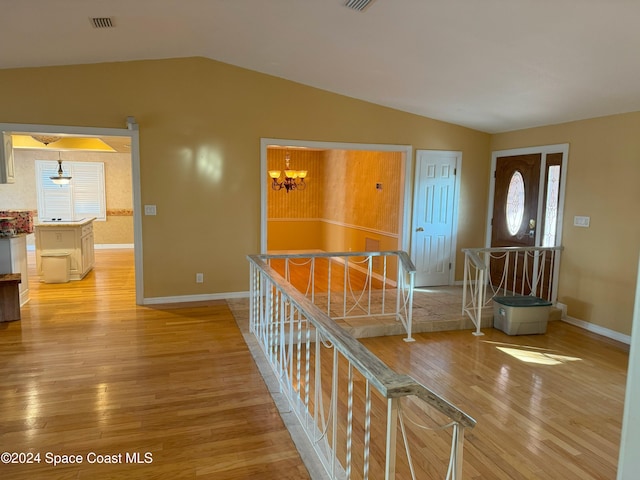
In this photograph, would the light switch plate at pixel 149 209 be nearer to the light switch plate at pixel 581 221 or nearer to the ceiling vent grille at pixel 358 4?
the ceiling vent grille at pixel 358 4

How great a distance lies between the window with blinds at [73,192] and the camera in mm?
9508

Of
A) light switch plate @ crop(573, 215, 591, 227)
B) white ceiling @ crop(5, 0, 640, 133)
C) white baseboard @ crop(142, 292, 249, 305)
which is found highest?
white ceiling @ crop(5, 0, 640, 133)

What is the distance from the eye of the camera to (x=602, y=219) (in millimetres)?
4805

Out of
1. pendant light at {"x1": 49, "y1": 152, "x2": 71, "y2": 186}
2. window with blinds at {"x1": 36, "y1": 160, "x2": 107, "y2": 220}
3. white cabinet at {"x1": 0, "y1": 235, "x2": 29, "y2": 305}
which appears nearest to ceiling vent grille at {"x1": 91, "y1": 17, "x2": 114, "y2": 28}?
white cabinet at {"x1": 0, "y1": 235, "x2": 29, "y2": 305}

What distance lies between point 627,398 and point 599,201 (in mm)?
4818

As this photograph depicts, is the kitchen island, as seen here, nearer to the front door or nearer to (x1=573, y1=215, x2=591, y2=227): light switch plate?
the front door

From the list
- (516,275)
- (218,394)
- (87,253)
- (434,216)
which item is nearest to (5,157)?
(87,253)

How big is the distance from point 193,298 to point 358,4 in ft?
12.9

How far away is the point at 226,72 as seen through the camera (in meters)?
5.25

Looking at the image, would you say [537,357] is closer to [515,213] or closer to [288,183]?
[515,213]

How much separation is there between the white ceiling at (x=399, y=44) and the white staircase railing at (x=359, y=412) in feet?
7.22

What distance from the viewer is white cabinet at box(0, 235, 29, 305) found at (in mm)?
4797

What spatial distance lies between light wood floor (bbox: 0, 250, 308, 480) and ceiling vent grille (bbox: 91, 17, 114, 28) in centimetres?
288

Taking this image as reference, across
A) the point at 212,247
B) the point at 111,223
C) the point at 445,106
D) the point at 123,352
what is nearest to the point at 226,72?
the point at 212,247
